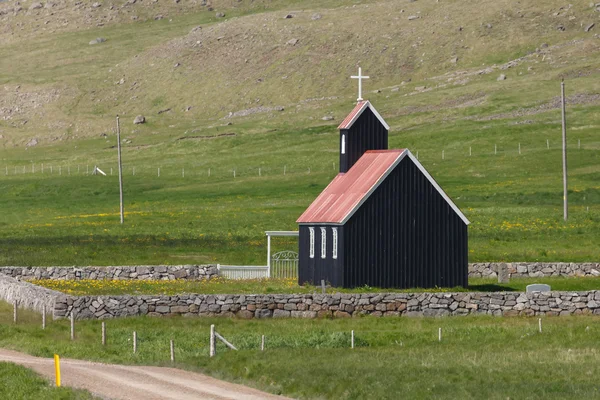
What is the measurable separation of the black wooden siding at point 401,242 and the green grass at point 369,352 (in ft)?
27.8

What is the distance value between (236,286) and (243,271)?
7.63 metres

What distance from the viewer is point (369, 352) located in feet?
114

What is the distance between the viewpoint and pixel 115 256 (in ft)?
217

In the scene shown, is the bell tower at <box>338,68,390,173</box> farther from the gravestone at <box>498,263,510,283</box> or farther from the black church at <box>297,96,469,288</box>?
the gravestone at <box>498,263,510,283</box>

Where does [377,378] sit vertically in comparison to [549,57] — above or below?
below

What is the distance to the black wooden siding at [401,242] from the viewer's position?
172ft

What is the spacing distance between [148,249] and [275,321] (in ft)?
88.5

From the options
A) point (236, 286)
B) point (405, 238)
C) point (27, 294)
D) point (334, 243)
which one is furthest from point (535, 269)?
point (27, 294)

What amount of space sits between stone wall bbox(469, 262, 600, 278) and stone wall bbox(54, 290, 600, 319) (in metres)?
12.3

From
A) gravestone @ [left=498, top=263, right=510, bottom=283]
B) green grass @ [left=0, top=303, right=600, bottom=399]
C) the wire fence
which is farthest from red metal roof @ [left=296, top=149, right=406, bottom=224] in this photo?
the wire fence

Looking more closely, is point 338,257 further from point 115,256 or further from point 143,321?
point 115,256

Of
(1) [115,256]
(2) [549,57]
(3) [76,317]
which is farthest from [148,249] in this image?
(2) [549,57]

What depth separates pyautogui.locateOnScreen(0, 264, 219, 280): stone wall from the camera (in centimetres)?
5719

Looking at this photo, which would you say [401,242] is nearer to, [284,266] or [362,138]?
[362,138]
